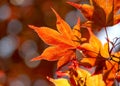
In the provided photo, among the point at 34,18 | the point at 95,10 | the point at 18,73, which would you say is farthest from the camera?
the point at 18,73

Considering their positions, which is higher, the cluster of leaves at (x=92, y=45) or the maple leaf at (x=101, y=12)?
the maple leaf at (x=101, y=12)

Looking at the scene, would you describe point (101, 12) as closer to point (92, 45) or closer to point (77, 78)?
point (92, 45)

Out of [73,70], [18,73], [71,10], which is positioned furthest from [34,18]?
[73,70]

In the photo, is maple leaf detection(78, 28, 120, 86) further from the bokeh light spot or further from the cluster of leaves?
the bokeh light spot

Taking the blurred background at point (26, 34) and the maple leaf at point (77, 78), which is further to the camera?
the blurred background at point (26, 34)

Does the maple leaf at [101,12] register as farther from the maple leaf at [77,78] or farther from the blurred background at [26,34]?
the blurred background at [26,34]

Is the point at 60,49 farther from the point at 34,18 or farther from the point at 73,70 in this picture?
the point at 34,18

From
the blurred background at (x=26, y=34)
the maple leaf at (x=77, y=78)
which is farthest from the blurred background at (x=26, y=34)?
the maple leaf at (x=77, y=78)
